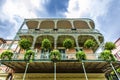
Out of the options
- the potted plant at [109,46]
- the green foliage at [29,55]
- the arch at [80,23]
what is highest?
the arch at [80,23]

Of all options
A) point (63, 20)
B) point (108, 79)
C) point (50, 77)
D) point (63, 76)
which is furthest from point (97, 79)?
point (63, 20)

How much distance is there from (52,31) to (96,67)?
5.54 meters

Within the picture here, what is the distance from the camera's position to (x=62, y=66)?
1185cm

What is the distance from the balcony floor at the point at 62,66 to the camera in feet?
35.9

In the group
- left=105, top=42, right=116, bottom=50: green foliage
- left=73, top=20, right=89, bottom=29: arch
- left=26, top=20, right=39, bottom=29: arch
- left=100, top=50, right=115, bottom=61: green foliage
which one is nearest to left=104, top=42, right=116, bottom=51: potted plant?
left=105, top=42, right=116, bottom=50: green foliage

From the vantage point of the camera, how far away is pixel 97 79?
1198cm

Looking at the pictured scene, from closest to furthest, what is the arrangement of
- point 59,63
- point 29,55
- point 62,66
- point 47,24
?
point 29,55
point 59,63
point 62,66
point 47,24

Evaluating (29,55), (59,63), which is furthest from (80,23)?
(29,55)

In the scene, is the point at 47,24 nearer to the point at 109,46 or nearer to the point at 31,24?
the point at 31,24

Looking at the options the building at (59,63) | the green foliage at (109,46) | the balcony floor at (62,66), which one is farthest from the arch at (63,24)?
the balcony floor at (62,66)

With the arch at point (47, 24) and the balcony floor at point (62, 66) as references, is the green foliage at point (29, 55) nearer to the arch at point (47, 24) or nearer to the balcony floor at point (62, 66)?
the balcony floor at point (62, 66)

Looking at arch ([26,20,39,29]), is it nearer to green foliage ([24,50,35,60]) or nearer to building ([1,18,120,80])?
building ([1,18,120,80])

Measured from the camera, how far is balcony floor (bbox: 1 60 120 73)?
1093 centimetres

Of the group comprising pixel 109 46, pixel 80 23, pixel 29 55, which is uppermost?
pixel 80 23
